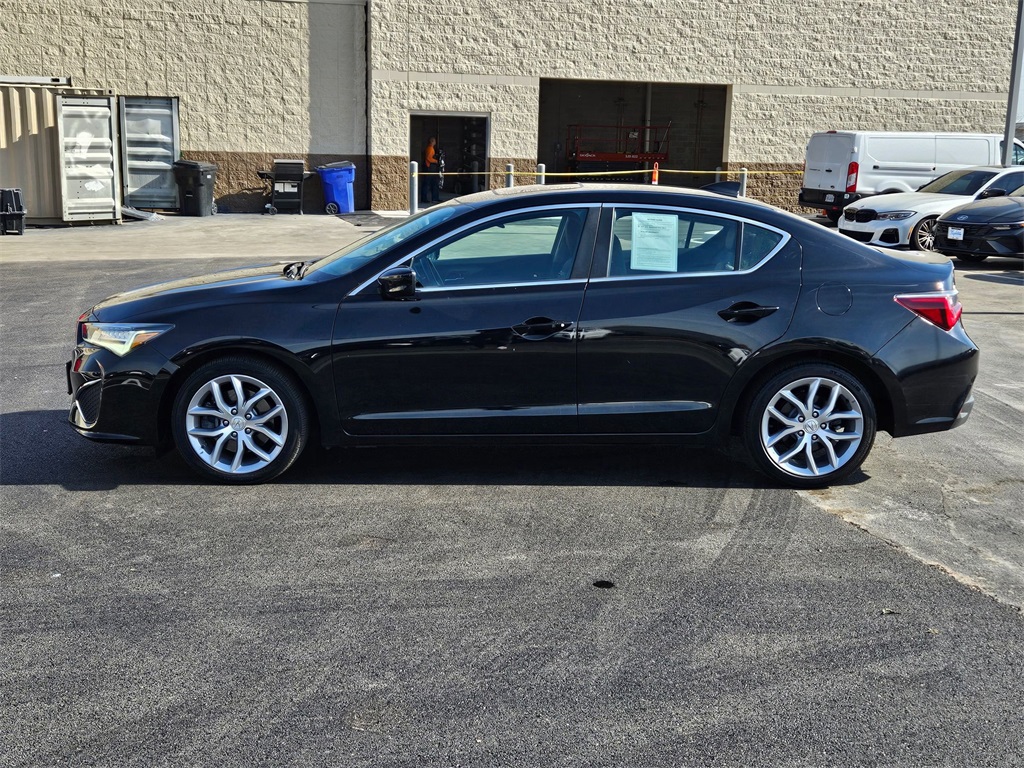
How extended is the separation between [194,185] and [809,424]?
21.4 meters

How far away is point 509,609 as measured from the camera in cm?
461

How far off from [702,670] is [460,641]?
0.89 metres

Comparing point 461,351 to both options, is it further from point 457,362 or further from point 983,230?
point 983,230

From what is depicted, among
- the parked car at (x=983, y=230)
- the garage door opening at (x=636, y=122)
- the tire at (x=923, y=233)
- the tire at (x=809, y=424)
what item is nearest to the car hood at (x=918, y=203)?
the tire at (x=923, y=233)

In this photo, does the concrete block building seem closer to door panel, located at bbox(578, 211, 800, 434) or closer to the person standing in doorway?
the person standing in doorway

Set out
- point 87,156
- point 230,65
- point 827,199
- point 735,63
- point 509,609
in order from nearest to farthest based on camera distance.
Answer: point 509,609 → point 87,156 → point 827,199 → point 230,65 → point 735,63

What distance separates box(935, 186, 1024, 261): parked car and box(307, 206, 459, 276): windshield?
12.4m

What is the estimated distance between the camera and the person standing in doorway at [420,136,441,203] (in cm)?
2952

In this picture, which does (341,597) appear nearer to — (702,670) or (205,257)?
(702,670)

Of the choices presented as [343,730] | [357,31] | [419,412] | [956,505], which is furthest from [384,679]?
[357,31]

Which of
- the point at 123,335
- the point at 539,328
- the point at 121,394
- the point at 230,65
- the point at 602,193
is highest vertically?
the point at 230,65

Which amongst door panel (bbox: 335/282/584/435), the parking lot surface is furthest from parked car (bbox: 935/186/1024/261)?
door panel (bbox: 335/282/584/435)

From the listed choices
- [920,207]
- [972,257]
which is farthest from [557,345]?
[920,207]

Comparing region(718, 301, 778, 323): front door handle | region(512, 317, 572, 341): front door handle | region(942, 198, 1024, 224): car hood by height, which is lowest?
region(512, 317, 572, 341): front door handle
